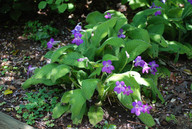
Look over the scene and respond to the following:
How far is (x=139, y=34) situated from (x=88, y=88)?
43.6 inches

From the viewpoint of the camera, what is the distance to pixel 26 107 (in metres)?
2.77

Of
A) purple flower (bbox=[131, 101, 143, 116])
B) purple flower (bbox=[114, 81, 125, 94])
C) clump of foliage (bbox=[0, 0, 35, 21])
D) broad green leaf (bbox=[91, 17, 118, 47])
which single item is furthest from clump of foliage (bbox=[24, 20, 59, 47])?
purple flower (bbox=[131, 101, 143, 116])

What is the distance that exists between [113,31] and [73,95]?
0.98 metres

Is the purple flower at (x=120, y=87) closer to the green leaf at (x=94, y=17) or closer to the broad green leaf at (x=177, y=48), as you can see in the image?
the broad green leaf at (x=177, y=48)

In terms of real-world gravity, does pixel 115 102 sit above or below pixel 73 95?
below

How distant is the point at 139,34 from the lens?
3051 mm

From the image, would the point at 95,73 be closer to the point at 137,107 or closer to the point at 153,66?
the point at 137,107

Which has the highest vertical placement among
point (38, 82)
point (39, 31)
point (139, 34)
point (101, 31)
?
point (101, 31)

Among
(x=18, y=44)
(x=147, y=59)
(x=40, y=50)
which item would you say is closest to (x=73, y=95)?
(x=147, y=59)

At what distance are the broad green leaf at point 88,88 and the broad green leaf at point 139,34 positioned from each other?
969 millimetres

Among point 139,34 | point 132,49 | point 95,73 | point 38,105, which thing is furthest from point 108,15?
point 38,105

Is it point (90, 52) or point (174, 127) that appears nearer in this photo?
point (174, 127)

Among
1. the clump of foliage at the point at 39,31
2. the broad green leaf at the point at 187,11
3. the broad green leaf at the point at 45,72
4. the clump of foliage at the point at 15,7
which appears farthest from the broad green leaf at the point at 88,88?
the clump of foliage at the point at 15,7

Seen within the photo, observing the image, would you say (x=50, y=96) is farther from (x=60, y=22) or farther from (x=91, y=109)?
(x=60, y=22)
